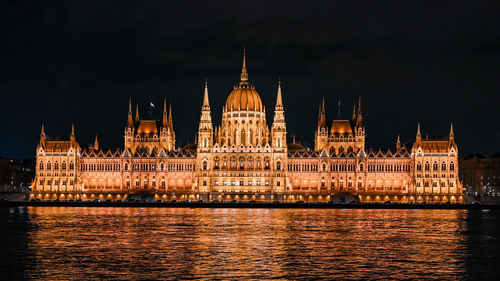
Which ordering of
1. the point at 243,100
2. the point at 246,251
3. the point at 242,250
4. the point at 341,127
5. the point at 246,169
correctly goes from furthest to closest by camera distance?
the point at 341,127, the point at 243,100, the point at 246,169, the point at 242,250, the point at 246,251

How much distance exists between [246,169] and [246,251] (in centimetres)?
10801

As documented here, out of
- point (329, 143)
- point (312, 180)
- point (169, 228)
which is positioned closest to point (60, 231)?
point (169, 228)

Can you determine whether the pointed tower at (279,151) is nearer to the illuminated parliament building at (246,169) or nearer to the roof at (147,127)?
the illuminated parliament building at (246,169)

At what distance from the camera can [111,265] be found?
55.1 meters

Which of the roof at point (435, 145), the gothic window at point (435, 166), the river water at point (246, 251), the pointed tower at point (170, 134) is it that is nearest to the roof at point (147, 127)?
the pointed tower at point (170, 134)

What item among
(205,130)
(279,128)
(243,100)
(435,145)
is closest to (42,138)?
(205,130)

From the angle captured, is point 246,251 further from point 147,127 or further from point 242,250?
point 147,127

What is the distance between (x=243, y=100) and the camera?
598 ft

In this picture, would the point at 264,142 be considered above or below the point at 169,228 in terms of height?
above

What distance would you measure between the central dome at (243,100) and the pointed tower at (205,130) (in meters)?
5.74

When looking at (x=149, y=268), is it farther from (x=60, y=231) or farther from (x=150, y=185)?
(x=150, y=185)

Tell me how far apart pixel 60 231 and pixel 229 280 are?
1537 inches

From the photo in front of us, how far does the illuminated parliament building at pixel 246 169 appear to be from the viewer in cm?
17088

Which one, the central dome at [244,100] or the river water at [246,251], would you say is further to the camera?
the central dome at [244,100]
